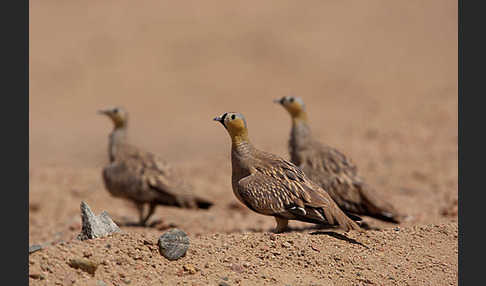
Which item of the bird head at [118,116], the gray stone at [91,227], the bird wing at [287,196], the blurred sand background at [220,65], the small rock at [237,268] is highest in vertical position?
the blurred sand background at [220,65]

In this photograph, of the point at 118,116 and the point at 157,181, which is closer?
the point at 157,181

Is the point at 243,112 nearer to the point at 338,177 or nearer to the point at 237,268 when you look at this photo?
the point at 338,177

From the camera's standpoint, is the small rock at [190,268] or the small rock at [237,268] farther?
the small rock at [237,268]

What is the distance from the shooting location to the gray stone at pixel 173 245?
634cm

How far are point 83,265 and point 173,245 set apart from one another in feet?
2.97

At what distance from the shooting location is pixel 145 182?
1047 cm

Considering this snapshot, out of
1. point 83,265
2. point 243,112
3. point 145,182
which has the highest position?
point 243,112

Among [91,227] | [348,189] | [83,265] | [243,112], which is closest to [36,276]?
[83,265]

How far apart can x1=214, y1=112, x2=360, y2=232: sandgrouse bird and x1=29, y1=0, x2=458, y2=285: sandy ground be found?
10.2 inches

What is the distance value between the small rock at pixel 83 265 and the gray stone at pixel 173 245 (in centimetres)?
71

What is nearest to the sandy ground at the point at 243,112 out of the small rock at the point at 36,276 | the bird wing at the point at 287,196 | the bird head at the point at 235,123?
the small rock at the point at 36,276

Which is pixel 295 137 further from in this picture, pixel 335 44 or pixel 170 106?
pixel 335 44

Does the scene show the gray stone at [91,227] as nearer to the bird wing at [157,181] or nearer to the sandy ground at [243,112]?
the sandy ground at [243,112]

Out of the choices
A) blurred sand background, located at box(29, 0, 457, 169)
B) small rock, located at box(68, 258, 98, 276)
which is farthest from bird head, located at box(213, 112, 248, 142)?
blurred sand background, located at box(29, 0, 457, 169)
